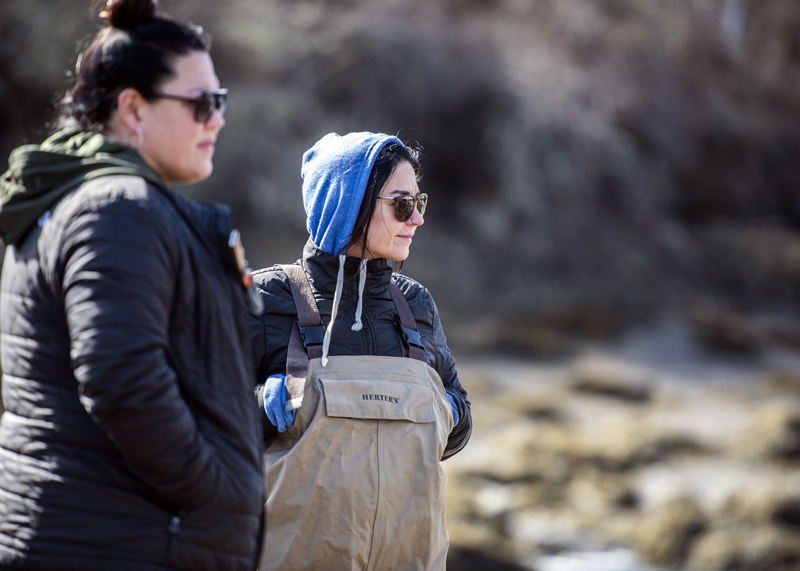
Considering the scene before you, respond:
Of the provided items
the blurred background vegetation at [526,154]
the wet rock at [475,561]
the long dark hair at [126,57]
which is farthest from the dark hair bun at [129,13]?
the blurred background vegetation at [526,154]

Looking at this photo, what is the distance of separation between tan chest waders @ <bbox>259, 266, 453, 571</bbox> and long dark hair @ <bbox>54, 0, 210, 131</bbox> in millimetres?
743

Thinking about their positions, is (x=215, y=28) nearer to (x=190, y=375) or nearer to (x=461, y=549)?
(x=461, y=549)

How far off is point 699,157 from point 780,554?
518 inches

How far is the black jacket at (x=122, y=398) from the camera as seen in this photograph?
4.32 feet

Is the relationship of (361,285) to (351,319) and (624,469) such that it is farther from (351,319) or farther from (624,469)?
(624,469)

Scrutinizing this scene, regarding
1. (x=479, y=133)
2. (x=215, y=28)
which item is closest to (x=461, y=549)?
(x=215, y=28)

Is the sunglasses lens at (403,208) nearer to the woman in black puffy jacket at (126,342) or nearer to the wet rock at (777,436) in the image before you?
the woman in black puffy jacket at (126,342)

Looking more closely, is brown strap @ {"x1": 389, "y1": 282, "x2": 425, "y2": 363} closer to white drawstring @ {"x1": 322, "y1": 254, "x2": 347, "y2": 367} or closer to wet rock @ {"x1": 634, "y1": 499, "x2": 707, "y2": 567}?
white drawstring @ {"x1": 322, "y1": 254, "x2": 347, "y2": 367}

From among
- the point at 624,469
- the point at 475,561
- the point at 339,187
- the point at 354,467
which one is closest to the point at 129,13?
the point at 339,187

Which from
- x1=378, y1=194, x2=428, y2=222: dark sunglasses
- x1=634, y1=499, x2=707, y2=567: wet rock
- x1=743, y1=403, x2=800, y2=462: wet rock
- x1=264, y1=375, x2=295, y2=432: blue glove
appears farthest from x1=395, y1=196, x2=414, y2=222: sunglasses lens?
x1=743, y1=403, x2=800, y2=462: wet rock

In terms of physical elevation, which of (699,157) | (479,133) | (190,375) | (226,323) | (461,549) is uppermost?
(699,157)

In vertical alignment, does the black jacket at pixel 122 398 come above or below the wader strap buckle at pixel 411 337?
below

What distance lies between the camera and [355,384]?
77.1 inches

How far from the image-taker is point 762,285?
15.3 m
